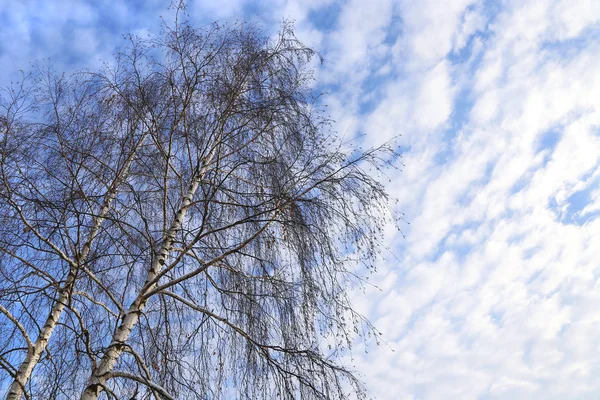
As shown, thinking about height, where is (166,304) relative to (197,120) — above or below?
below

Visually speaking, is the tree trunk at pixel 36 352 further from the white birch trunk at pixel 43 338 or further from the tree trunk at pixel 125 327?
the tree trunk at pixel 125 327

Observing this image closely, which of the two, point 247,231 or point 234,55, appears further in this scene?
point 234,55

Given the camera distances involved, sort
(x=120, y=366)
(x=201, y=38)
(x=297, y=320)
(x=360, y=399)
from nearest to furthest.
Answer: (x=360, y=399)
(x=297, y=320)
(x=120, y=366)
(x=201, y=38)

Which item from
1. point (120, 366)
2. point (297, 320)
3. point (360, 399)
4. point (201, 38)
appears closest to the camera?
point (360, 399)

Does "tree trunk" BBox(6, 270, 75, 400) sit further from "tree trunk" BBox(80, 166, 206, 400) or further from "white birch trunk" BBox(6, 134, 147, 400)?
"tree trunk" BBox(80, 166, 206, 400)

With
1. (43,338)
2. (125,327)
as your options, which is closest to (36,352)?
(43,338)

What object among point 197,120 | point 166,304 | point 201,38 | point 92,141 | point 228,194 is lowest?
point 166,304

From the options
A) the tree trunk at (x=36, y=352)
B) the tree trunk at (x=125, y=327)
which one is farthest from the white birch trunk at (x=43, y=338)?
the tree trunk at (x=125, y=327)

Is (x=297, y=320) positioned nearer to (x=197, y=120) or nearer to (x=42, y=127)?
(x=197, y=120)

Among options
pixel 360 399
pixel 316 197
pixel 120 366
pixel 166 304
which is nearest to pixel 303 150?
pixel 316 197

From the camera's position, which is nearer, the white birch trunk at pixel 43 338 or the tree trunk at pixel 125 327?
the tree trunk at pixel 125 327

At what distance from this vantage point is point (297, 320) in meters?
3.95

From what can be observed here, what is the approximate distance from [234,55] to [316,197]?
7.80ft

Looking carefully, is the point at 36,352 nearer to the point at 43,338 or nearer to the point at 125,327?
the point at 43,338
